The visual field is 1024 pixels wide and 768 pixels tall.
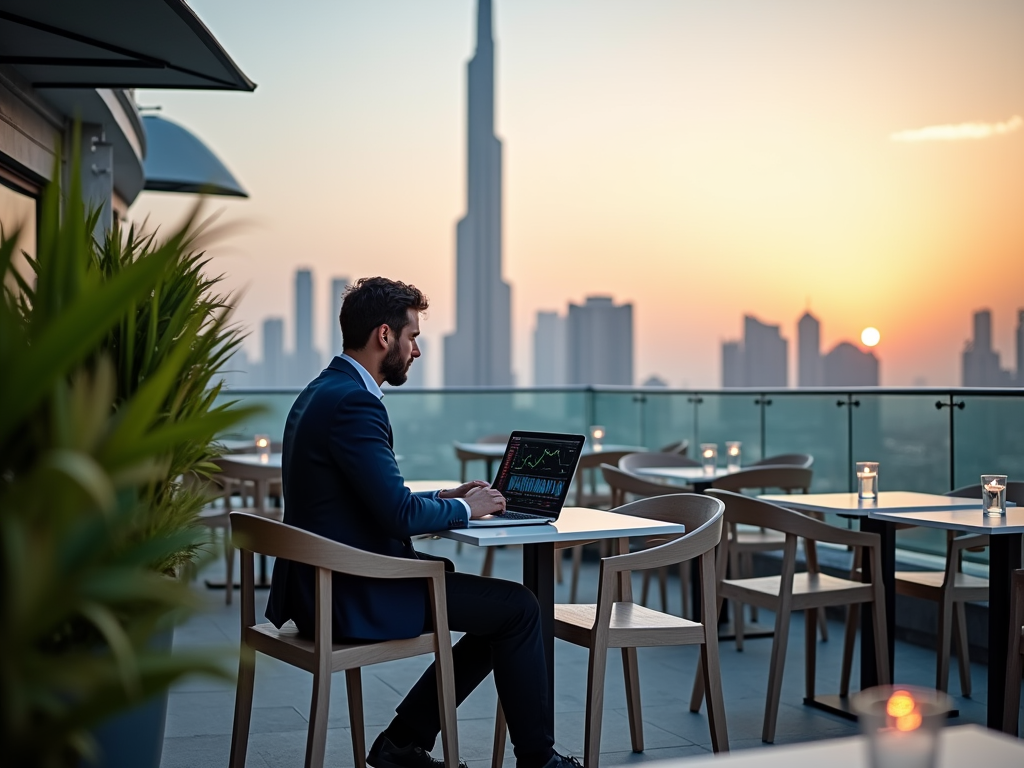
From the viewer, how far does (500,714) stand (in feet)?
11.2

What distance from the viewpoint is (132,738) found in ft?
7.15

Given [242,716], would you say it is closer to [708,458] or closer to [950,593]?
[950,593]

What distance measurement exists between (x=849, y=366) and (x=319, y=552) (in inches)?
352

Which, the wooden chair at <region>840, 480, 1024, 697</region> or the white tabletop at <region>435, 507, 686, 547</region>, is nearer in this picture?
the white tabletop at <region>435, 507, 686, 547</region>

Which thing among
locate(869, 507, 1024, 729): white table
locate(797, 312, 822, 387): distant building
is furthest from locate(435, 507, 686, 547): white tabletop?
locate(797, 312, 822, 387): distant building

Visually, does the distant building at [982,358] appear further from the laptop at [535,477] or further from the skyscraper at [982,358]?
the laptop at [535,477]

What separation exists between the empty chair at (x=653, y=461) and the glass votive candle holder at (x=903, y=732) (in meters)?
5.24

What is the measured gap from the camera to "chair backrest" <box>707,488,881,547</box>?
3.79 m

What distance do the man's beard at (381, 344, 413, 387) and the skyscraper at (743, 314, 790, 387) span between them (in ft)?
27.4

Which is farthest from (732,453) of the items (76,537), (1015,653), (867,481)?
(76,537)

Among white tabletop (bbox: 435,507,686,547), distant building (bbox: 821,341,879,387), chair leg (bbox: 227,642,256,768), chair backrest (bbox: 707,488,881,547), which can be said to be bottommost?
chair leg (bbox: 227,642,256,768)

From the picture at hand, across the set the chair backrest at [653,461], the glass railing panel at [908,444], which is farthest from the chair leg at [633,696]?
the glass railing panel at [908,444]

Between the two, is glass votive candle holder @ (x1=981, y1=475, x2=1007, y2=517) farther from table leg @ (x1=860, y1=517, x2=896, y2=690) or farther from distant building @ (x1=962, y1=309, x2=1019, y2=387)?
distant building @ (x1=962, y1=309, x2=1019, y2=387)

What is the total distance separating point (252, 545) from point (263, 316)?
8170 millimetres
